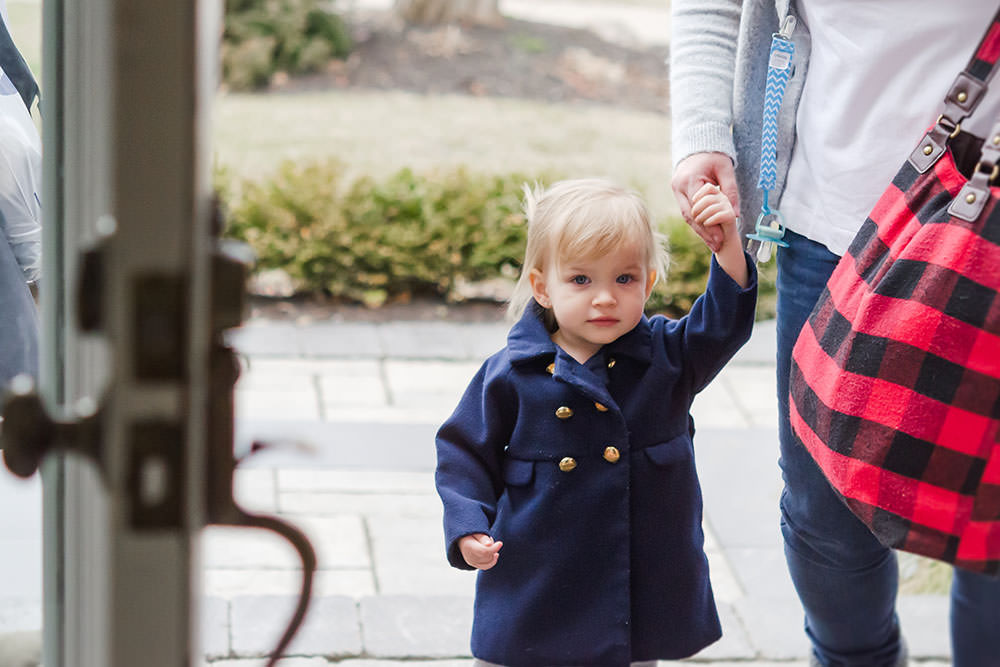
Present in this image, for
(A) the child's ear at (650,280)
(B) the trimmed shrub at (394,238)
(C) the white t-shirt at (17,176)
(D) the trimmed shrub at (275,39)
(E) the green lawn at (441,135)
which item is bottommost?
(E) the green lawn at (441,135)

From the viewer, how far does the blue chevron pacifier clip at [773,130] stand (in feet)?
6.07

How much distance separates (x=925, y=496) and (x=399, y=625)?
4.71ft

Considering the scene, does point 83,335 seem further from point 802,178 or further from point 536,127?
point 536,127

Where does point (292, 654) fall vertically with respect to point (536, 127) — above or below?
above

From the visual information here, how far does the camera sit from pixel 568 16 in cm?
1322

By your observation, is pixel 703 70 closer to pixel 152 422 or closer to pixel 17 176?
pixel 17 176

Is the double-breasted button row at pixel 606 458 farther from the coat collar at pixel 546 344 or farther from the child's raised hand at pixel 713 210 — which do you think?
the child's raised hand at pixel 713 210

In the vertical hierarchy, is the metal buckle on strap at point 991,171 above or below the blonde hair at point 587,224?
above

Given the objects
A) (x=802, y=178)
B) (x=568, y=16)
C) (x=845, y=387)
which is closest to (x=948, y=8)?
(x=802, y=178)

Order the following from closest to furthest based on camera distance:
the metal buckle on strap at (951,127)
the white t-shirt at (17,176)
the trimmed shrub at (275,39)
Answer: the metal buckle on strap at (951,127) < the white t-shirt at (17,176) < the trimmed shrub at (275,39)

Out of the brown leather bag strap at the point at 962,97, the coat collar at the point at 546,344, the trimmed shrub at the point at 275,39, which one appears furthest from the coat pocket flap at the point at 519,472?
the trimmed shrub at the point at 275,39

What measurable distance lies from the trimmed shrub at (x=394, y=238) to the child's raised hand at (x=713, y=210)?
3.28m

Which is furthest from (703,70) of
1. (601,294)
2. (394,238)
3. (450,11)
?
(450,11)

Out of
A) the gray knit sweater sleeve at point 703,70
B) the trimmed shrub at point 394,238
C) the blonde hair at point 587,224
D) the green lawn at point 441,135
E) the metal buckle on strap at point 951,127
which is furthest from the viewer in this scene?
the green lawn at point 441,135
